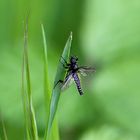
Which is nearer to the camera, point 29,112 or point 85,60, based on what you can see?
point 29,112

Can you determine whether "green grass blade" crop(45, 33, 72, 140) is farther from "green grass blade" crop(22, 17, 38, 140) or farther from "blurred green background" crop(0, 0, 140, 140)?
"blurred green background" crop(0, 0, 140, 140)

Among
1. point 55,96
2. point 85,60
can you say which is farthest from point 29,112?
point 85,60

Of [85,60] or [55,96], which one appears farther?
[85,60]

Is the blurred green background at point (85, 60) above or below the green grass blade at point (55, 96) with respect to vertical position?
above

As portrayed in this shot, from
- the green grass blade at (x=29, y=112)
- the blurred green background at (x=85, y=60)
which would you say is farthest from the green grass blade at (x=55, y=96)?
the blurred green background at (x=85, y=60)

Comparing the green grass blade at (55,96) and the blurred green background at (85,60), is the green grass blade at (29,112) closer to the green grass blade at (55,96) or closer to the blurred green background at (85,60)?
the green grass blade at (55,96)

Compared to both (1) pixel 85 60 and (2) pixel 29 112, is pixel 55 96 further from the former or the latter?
(1) pixel 85 60

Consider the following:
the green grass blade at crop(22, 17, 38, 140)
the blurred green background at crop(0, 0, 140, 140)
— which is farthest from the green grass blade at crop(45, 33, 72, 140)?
the blurred green background at crop(0, 0, 140, 140)

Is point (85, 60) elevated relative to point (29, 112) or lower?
elevated
